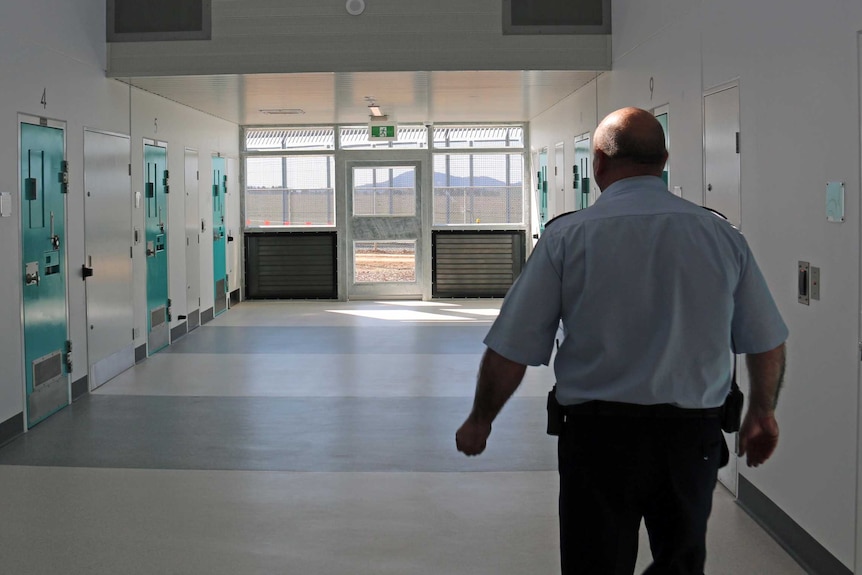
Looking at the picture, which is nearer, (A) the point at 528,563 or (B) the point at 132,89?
(A) the point at 528,563

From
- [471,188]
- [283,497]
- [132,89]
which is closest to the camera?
[283,497]

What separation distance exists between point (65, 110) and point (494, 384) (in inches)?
207

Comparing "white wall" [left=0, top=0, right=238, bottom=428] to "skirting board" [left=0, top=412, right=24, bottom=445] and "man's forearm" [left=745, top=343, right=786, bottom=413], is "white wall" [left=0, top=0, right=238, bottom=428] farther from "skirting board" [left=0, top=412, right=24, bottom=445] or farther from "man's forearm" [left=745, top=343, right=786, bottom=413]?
"man's forearm" [left=745, top=343, right=786, bottom=413]

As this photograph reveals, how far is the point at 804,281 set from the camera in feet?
12.7

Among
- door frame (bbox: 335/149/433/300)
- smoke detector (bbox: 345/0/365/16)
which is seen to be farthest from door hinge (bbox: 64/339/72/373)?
door frame (bbox: 335/149/433/300)

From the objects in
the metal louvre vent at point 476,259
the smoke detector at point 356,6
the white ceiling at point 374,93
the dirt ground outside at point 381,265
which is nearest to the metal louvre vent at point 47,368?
the white ceiling at point 374,93

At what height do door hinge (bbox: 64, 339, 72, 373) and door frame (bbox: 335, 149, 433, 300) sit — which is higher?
door frame (bbox: 335, 149, 433, 300)

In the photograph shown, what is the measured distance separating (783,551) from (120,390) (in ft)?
16.6

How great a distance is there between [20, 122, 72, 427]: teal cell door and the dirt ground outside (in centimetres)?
710

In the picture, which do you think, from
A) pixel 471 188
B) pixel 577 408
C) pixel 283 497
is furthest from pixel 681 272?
pixel 471 188

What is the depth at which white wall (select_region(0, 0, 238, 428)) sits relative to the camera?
5.77m

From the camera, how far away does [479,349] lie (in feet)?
30.1

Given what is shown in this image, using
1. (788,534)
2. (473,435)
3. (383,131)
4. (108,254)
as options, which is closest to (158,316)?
(108,254)

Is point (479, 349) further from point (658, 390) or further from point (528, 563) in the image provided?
point (658, 390)
